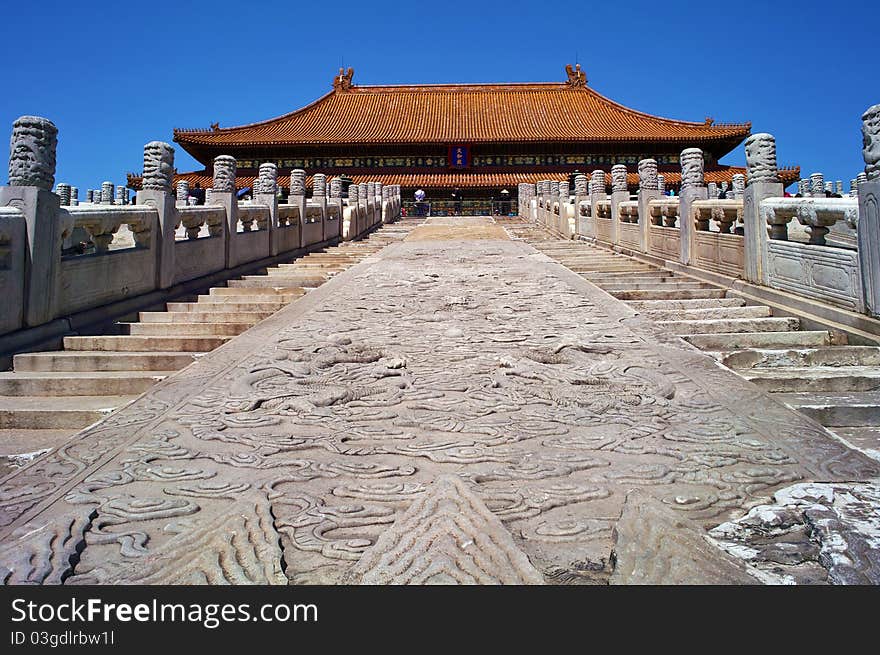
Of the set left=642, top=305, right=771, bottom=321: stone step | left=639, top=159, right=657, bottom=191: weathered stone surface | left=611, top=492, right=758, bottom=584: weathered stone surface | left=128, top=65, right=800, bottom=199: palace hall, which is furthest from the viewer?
left=128, top=65, right=800, bottom=199: palace hall

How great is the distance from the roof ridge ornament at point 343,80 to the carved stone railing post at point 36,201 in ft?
128

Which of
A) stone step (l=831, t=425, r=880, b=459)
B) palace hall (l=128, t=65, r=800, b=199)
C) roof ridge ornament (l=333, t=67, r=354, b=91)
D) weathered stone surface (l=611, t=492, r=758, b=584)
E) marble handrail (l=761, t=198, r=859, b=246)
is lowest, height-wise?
weathered stone surface (l=611, t=492, r=758, b=584)

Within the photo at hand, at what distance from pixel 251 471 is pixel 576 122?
1465 inches

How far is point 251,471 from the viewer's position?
2.60 meters

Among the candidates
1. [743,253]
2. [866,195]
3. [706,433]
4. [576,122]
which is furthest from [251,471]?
[576,122]

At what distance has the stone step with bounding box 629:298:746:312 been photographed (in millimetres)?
6332

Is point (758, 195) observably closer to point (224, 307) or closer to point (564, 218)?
point (224, 307)

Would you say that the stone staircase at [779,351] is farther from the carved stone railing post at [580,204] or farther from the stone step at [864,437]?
the carved stone railing post at [580,204]

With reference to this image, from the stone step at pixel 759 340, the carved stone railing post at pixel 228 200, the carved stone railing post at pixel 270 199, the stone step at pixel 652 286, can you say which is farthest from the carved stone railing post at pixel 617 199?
the stone step at pixel 759 340

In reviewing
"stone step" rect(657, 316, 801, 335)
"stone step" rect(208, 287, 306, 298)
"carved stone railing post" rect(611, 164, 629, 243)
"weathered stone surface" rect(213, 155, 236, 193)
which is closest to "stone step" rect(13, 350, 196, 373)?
"stone step" rect(208, 287, 306, 298)

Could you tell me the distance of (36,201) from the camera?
189 inches

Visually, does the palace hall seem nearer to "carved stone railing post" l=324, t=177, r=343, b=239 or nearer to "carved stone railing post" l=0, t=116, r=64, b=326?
"carved stone railing post" l=324, t=177, r=343, b=239

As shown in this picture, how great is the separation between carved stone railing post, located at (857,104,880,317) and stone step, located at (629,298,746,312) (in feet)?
5.30

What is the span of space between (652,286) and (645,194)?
3.69 meters
